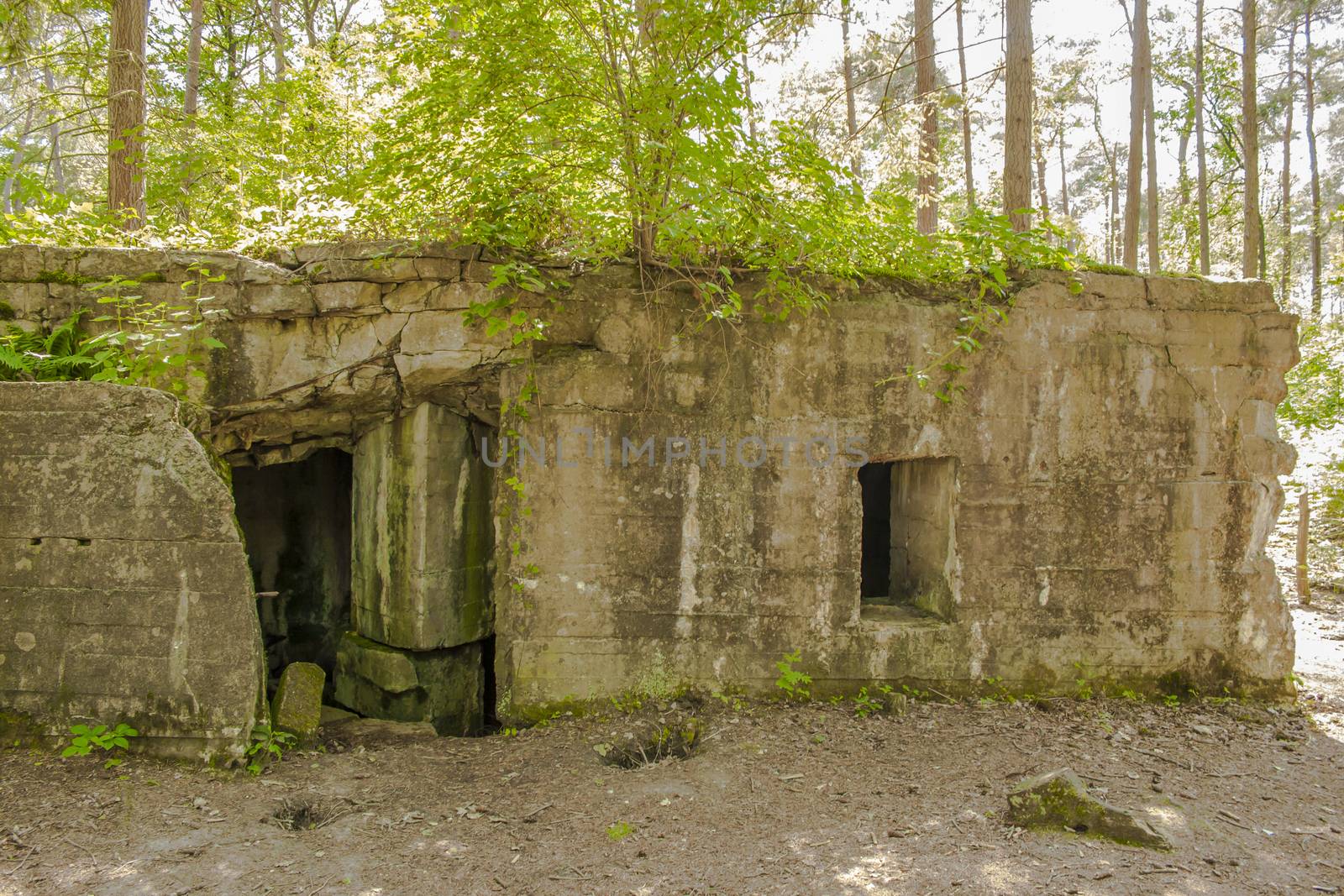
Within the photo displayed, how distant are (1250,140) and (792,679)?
12555 mm

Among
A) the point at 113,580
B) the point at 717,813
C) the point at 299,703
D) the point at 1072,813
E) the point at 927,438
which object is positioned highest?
the point at 927,438

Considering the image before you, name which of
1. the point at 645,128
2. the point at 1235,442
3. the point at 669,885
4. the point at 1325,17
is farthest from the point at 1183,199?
the point at 669,885

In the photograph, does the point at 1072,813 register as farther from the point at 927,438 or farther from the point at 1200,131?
the point at 1200,131

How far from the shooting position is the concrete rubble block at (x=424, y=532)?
198 inches

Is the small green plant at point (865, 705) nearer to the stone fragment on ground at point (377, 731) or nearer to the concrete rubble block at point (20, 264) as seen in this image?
the stone fragment on ground at point (377, 731)

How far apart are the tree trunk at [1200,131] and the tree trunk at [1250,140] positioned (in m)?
1.52

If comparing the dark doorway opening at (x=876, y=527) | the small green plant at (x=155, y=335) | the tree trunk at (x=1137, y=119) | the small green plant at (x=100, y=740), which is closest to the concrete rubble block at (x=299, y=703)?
the small green plant at (x=100, y=740)

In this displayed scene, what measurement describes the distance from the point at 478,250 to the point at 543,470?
1325 mm

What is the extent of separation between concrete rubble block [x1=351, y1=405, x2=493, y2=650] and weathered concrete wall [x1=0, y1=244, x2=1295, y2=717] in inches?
9.6

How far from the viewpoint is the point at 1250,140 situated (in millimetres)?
12188

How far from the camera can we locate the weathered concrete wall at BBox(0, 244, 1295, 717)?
4629mm

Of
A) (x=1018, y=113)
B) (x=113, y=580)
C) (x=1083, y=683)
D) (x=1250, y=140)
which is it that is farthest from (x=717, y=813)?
(x=1250, y=140)

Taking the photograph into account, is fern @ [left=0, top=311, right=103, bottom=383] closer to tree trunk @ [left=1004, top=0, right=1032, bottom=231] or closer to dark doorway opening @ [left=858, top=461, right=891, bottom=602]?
dark doorway opening @ [left=858, top=461, right=891, bottom=602]

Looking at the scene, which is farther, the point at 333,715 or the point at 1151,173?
the point at 1151,173
